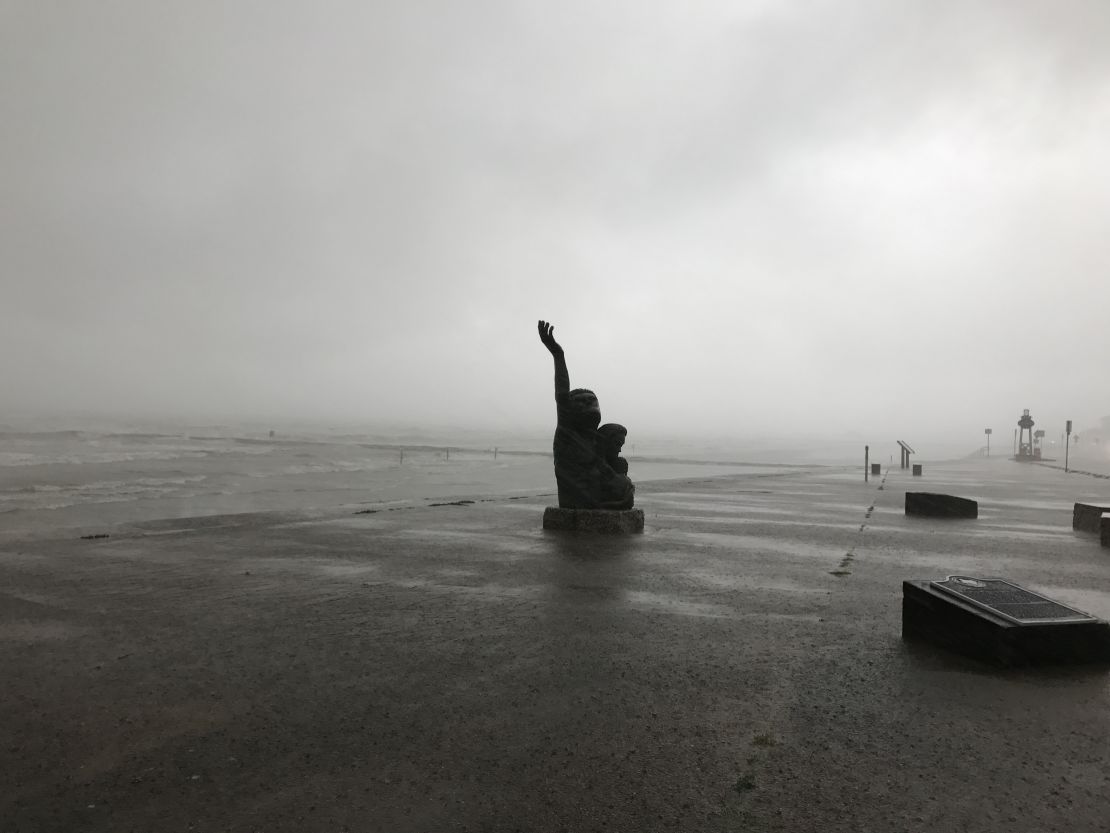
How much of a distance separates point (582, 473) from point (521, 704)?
7.52 meters

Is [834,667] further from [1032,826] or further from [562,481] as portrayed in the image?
[562,481]

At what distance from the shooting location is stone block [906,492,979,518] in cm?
1376

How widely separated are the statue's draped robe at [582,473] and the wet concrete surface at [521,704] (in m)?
3.05

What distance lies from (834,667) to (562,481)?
23.7ft

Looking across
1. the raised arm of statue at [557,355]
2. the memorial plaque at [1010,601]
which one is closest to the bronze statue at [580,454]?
the raised arm of statue at [557,355]

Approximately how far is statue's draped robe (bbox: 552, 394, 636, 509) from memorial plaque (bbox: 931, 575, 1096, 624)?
246 inches

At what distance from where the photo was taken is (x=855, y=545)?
33.0 ft

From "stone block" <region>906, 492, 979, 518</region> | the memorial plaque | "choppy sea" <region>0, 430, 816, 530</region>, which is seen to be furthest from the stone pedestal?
"choppy sea" <region>0, 430, 816, 530</region>

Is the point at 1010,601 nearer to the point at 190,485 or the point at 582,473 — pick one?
the point at 582,473

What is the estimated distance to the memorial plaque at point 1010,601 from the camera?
183 inches

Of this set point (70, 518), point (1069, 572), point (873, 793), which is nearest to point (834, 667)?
point (873, 793)

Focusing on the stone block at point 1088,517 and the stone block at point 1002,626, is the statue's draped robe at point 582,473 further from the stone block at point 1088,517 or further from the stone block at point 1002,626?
the stone block at point 1088,517

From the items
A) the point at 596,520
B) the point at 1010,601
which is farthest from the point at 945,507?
the point at 1010,601

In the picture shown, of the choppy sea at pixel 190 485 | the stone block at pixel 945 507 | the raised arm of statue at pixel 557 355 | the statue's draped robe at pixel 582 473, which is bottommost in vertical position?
the choppy sea at pixel 190 485
